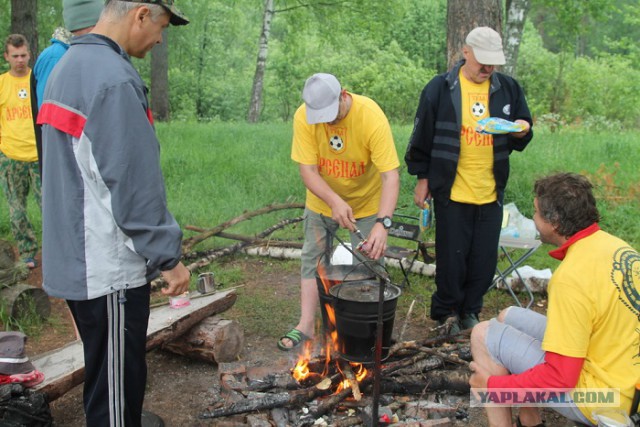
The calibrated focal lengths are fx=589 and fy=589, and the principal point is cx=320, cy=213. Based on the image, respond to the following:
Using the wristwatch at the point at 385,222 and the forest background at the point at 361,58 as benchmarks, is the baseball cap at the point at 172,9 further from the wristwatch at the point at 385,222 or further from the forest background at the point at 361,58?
the forest background at the point at 361,58

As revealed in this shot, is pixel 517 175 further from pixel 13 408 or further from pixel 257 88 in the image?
pixel 257 88

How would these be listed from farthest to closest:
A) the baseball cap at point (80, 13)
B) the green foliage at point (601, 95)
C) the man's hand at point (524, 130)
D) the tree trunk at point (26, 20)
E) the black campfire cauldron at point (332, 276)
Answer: the green foliage at point (601, 95) → the tree trunk at point (26, 20) → the man's hand at point (524, 130) → the black campfire cauldron at point (332, 276) → the baseball cap at point (80, 13)

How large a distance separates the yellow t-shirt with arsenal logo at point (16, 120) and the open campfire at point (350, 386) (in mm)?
3579

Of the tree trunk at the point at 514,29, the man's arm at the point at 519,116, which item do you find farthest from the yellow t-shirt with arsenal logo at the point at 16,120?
the tree trunk at the point at 514,29

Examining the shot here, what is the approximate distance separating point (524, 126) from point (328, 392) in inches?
97.3

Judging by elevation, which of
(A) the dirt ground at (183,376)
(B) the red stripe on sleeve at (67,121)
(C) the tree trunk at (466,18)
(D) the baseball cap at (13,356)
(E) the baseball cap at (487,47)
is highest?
(C) the tree trunk at (466,18)

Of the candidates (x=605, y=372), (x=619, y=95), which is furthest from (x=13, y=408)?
(x=619, y=95)

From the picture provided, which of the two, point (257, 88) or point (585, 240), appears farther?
point (257, 88)

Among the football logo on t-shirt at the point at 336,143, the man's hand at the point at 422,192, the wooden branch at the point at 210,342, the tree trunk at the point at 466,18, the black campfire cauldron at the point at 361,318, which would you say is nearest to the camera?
the black campfire cauldron at the point at 361,318

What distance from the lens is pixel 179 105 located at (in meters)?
30.2

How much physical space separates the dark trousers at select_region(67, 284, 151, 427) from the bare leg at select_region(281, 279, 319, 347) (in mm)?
1980

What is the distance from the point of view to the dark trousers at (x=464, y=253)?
15.3ft

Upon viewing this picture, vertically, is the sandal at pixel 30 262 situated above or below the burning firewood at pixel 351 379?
below

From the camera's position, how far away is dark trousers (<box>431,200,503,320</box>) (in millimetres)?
4676
